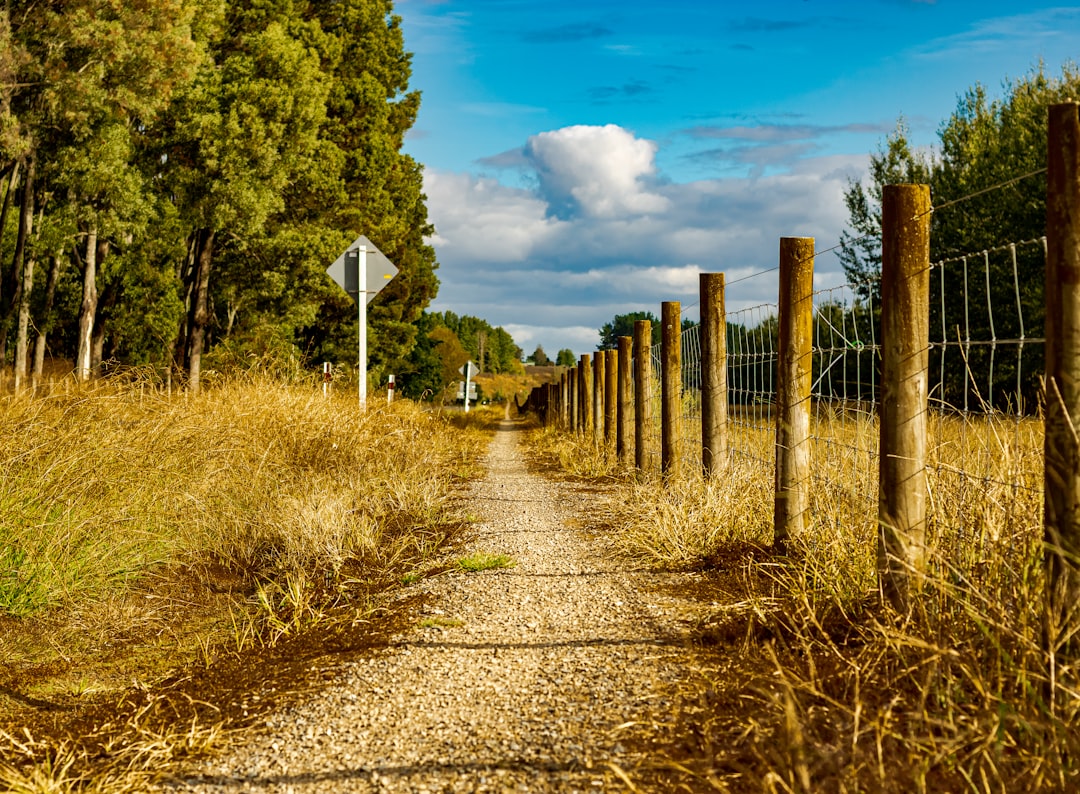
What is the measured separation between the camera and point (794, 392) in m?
5.82

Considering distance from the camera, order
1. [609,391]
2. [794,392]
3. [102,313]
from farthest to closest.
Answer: [102,313]
[609,391]
[794,392]

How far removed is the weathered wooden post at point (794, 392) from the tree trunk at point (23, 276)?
24.7m

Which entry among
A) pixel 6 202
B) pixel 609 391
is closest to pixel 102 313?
pixel 6 202

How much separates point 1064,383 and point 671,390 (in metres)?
6.90

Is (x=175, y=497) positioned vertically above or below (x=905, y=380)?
below

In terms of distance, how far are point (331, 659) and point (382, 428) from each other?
8669 millimetres

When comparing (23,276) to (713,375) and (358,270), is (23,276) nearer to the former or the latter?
(358,270)

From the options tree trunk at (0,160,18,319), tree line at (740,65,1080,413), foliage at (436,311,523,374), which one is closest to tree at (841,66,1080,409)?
tree line at (740,65,1080,413)

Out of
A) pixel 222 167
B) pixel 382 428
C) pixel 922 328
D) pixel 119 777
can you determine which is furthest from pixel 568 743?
pixel 222 167

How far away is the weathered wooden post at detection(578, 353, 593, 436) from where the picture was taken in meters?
18.0

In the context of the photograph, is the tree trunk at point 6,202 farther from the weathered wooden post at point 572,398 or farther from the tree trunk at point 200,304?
the weathered wooden post at point 572,398

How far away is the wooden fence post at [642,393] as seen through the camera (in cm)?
1099

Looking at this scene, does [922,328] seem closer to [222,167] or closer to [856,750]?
[856,750]

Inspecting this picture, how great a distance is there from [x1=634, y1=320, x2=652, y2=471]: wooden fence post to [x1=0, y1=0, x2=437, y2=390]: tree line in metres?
11.5
